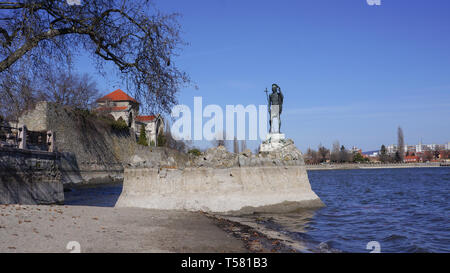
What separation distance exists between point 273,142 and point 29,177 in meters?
10.9

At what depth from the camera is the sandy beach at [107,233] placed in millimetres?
5883

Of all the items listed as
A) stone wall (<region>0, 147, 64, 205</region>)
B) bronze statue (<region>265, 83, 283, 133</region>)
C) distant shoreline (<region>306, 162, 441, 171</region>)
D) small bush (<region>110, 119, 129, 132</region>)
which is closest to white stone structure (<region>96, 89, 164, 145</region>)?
small bush (<region>110, 119, 129, 132</region>)

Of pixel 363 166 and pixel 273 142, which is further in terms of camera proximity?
pixel 363 166

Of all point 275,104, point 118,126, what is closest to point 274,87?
point 275,104

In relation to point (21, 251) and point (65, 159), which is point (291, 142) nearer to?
point (21, 251)

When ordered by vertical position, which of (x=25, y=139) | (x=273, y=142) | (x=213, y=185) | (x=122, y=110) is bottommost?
(x=213, y=185)

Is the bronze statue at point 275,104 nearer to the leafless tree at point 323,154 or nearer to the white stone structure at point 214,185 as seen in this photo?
the white stone structure at point 214,185

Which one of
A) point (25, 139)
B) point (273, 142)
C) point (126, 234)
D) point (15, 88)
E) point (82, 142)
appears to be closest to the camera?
point (126, 234)

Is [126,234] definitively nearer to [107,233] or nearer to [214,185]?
[107,233]

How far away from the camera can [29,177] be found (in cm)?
1700

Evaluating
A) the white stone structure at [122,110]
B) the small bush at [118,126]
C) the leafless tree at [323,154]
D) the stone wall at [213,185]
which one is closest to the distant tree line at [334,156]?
the leafless tree at [323,154]

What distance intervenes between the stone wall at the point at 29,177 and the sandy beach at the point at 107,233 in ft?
23.6
